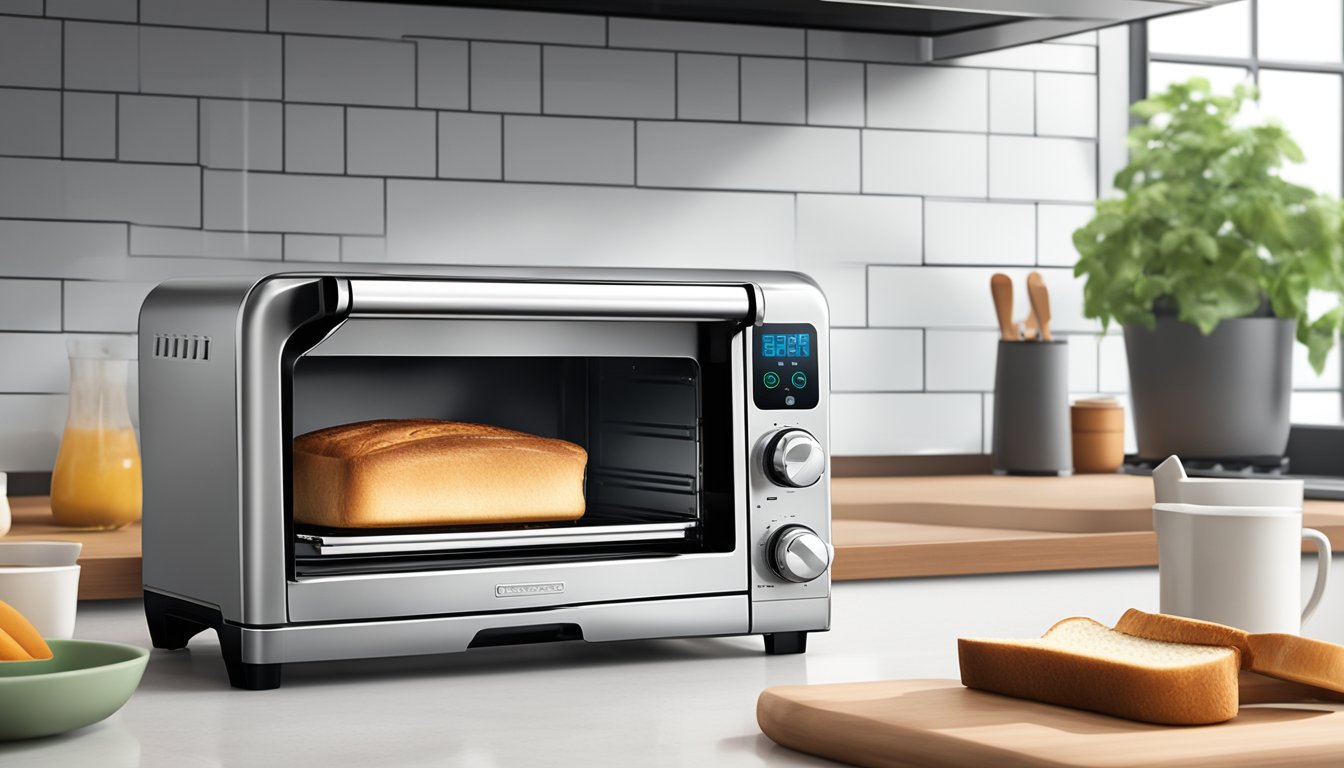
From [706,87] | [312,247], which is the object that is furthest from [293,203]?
[706,87]

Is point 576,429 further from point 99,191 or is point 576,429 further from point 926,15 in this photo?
point 926,15

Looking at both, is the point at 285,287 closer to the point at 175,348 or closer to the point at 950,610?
the point at 175,348

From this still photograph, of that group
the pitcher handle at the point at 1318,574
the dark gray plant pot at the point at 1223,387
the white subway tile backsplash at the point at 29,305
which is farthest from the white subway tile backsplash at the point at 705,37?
the pitcher handle at the point at 1318,574

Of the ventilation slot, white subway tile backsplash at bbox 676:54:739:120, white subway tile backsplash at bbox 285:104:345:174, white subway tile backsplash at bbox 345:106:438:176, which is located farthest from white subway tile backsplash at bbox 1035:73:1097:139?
the ventilation slot

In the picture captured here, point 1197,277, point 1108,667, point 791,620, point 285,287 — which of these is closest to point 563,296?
point 285,287

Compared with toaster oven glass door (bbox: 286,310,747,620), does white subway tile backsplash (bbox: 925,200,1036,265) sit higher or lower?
higher

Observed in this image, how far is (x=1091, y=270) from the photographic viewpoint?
7.23 feet

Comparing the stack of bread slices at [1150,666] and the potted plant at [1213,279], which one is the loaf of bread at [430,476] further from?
the potted plant at [1213,279]

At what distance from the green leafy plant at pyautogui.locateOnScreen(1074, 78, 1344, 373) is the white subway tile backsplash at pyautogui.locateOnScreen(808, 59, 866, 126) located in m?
0.35

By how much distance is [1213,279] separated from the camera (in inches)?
82.7

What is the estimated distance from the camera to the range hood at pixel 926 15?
1.81m

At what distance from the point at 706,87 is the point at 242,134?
0.59m

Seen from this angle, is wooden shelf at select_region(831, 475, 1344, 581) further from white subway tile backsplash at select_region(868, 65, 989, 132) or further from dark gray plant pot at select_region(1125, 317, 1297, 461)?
white subway tile backsplash at select_region(868, 65, 989, 132)

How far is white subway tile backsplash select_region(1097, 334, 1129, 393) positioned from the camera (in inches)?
93.0
